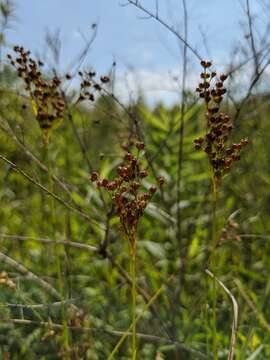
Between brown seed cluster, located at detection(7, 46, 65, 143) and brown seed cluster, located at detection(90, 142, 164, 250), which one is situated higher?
brown seed cluster, located at detection(7, 46, 65, 143)

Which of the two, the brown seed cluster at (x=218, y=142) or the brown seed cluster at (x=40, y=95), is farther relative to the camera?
the brown seed cluster at (x=40, y=95)

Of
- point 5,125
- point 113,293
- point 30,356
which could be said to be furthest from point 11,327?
point 5,125

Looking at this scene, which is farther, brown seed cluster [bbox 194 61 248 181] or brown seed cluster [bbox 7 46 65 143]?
brown seed cluster [bbox 7 46 65 143]

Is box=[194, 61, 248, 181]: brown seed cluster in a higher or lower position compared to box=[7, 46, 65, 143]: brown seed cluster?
lower

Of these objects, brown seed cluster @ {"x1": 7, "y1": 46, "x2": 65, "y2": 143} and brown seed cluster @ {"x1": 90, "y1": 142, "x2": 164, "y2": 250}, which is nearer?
brown seed cluster @ {"x1": 90, "y1": 142, "x2": 164, "y2": 250}

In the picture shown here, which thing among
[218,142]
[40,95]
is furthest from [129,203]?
[40,95]

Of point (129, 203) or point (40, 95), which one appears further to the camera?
point (40, 95)

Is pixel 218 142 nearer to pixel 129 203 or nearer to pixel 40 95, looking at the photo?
pixel 129 203

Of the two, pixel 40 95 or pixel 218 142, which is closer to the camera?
pixel 218 142

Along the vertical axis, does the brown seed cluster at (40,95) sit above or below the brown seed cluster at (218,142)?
above

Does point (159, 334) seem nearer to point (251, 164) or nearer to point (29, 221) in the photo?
point (29, 221)

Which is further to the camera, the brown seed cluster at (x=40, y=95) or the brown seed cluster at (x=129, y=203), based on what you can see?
the brown seed cluster at (x=40, y=95)

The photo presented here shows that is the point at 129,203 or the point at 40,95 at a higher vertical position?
the point at 40,95

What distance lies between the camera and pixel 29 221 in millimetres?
4434
